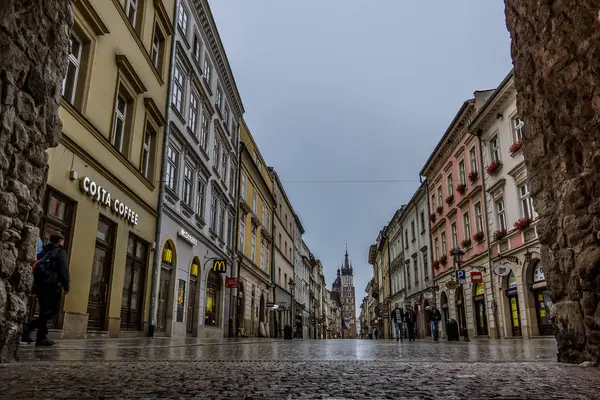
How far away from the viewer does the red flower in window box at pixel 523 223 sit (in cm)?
1847

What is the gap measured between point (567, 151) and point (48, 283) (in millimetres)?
6809

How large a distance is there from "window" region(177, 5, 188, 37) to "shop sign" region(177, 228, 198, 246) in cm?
762

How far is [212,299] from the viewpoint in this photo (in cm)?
2238

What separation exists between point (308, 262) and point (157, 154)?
5349cm

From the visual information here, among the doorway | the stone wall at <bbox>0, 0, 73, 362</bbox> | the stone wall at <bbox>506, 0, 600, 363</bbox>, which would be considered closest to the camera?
the stone wall at <bbox>0, 0, 73, 362</bbox>

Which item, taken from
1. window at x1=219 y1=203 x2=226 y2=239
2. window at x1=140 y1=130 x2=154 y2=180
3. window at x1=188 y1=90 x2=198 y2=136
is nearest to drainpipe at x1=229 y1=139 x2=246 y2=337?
window at x1=219 y1=203 x2=226 y2=239

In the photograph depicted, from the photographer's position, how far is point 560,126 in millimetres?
4410

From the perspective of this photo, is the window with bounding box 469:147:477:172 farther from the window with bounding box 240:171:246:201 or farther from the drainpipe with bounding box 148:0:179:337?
the drainpipe with bounding box 148:0:179:337

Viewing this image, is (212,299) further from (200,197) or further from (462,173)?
(462,173)

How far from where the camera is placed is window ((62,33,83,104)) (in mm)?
10422

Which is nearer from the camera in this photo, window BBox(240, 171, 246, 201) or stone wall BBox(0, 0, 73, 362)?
stone wall BBox(0, 0, 73, 362)

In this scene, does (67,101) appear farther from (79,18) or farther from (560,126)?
(560,126)

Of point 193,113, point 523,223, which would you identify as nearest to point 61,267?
→ point 193,113

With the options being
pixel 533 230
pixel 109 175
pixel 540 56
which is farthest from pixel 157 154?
pixel 533 230
